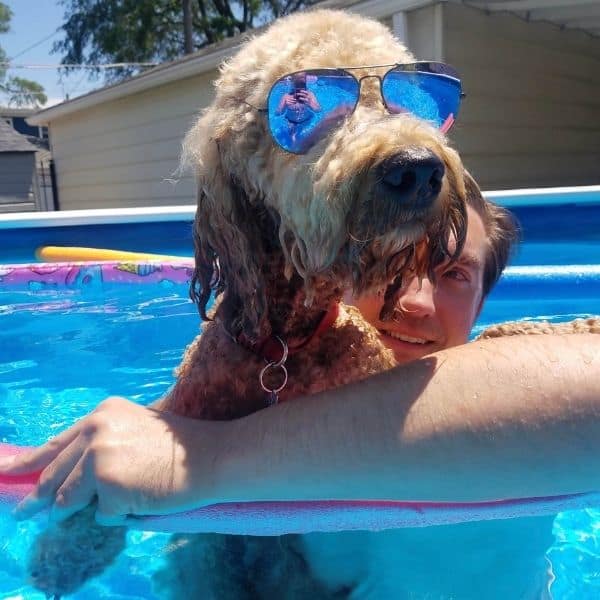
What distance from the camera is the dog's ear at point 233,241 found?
6.87 feet

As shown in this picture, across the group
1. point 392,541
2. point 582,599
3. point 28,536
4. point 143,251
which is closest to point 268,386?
point 392,541

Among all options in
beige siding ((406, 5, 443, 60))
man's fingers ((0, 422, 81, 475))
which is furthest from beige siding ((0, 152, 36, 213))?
man's fingers ((0, 422, 81, 475))

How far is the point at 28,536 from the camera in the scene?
7.90ft

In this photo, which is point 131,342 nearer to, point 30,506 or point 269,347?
point 269,347

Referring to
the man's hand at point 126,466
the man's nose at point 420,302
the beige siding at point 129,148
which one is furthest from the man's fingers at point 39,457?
the beige siding at point 129,148

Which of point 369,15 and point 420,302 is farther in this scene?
point 369,15

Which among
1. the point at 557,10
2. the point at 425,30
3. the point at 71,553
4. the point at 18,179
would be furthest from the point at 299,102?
the point at 18,179

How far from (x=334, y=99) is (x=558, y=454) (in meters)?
1.10

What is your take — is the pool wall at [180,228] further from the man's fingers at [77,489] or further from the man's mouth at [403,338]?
the man's fingers at [77,489]

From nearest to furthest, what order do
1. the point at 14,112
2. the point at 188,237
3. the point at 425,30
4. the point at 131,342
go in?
the point at 131,342
the point at 188,237
the point at 425,30
the point at 14,112

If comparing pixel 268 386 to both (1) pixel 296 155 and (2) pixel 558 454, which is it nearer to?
(1) pixel 296 155

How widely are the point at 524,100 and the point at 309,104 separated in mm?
11291

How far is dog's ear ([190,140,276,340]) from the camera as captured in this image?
6.87 feet

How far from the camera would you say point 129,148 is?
53.5 ft
